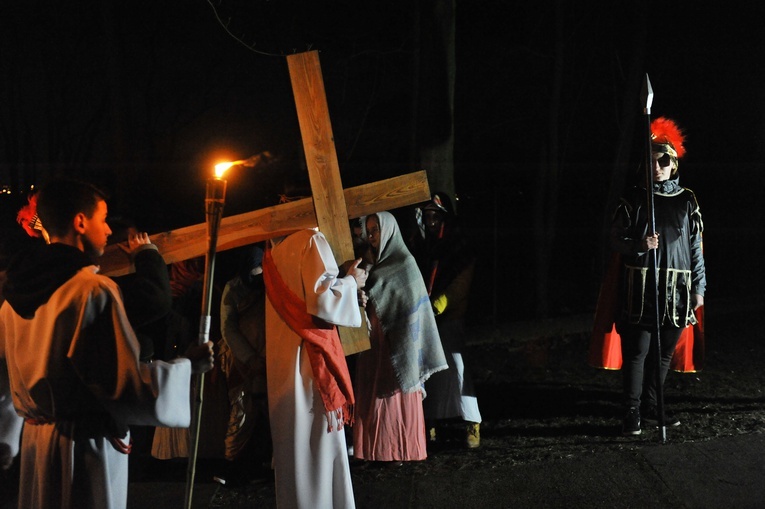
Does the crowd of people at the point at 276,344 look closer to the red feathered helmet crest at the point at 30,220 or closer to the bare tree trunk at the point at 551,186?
the red feathered helmet crest at the point at 30,220

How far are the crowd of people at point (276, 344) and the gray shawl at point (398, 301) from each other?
1cm

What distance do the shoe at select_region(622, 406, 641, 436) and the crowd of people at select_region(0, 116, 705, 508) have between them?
1 cm

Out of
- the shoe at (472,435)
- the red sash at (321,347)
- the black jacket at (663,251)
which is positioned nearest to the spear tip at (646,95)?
the black jacket at (663,251)

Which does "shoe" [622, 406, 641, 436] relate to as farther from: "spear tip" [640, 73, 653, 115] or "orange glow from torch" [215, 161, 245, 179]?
"orange glow from torch" [215, 161, 245, 179]

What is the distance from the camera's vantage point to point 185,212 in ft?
50.5

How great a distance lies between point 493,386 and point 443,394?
2.33 meters

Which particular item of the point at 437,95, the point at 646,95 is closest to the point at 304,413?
the point at 646,95

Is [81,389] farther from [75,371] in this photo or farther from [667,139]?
[667,139]

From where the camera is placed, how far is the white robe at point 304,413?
451cm

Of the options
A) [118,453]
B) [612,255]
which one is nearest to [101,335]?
[118,453]

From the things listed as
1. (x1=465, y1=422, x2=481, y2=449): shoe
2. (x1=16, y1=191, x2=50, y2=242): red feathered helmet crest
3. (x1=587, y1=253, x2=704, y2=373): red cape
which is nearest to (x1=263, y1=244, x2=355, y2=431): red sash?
(x1=16, y1=191, x2=50, y2=242): red feathered helmet crest

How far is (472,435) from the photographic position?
246 inches

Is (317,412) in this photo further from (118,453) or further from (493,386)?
(493,386)

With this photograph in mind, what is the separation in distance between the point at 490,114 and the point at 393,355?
40.2 feet
